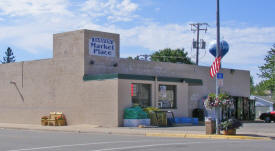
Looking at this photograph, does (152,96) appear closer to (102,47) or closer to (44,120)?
(102,47)

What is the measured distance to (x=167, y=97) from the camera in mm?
32625

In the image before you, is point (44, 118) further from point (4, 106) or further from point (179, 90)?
point (179, 90)

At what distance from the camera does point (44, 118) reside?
3188 cm

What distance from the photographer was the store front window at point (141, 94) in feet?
99.4

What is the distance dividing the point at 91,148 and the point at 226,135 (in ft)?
27.8

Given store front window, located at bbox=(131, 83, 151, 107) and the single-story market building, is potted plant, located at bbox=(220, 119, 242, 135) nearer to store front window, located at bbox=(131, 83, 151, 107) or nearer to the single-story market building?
the single-story market building

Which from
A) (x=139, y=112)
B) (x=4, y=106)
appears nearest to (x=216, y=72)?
(x=139, y=112)

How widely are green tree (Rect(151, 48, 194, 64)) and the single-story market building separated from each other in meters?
42.9

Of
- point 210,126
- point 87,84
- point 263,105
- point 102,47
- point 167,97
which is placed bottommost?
point 263,105

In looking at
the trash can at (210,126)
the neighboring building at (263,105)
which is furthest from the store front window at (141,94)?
the neighboring building at (263,105)

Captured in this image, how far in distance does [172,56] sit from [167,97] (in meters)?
47.6

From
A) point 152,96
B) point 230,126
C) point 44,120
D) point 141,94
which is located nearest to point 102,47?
point 141,94

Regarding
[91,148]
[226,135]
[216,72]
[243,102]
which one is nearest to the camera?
[91,148]

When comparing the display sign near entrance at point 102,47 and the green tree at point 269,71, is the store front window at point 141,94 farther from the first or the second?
the green tree at point 269,71
